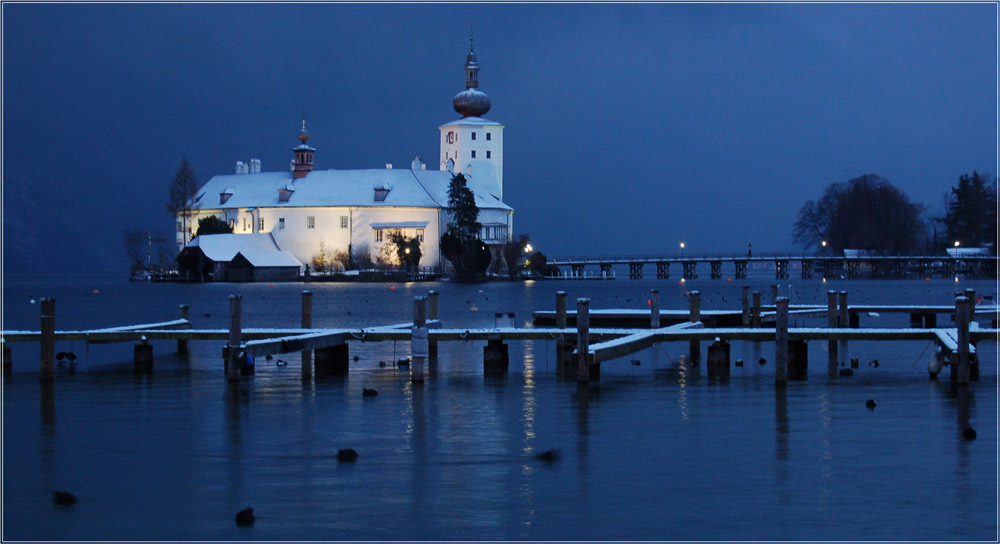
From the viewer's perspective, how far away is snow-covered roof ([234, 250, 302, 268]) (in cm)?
10931

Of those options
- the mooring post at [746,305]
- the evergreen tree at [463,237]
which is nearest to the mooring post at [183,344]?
the mooring post at [746,305]

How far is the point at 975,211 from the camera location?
455 feet

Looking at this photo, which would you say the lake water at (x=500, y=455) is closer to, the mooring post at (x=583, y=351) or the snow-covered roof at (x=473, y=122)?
the mooring post at (x=583, y=351)

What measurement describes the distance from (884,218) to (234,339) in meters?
121

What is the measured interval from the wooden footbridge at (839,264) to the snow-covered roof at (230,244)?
1383 inches

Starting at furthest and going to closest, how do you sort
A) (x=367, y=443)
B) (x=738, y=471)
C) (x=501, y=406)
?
(x=501, y=406)
(x=367, y=443)
(x=738, y=471)

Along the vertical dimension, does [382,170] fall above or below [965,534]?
above

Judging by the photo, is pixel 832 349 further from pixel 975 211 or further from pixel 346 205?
pixel 975 211

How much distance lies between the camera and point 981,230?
137750 millimetres

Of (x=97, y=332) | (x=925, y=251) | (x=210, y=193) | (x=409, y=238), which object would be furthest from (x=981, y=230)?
(x=97, y=332)

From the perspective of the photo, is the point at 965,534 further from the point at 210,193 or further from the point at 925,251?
the point at 925,251

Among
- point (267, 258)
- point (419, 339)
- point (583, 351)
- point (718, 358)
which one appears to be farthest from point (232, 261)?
point (583, 351)

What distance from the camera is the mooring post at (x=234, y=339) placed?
66.3ft

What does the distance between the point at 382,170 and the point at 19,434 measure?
337ft
